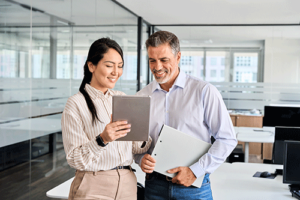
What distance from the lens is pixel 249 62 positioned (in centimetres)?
714

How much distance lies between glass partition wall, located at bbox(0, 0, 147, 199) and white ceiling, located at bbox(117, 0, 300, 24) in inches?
67.9

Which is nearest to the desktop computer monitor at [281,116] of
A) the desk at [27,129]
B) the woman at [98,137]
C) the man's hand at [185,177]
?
the desk at [27,129]

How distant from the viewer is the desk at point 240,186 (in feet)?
7.36

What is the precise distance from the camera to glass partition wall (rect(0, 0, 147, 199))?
2.83 metres

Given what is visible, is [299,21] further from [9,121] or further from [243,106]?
[9,121]

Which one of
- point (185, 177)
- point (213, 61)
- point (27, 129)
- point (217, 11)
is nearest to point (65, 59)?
point (27, 129)

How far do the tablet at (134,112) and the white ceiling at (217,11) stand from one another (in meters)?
4.35

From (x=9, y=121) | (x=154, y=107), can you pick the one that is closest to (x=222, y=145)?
(x=154, y=107)

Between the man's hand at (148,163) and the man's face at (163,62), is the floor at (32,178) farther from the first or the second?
the man's face at (163,62)

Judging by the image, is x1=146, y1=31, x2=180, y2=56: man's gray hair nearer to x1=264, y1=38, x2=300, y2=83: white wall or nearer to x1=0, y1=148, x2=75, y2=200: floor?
x1=0, y1=148, x2=75, y2=200: floor

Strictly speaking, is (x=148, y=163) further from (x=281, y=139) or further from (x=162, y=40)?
(x=281, y=139)

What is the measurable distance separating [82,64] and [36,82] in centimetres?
83

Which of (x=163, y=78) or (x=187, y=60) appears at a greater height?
(x=187, y=60)

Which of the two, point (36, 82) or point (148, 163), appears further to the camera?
point (36, 82)
